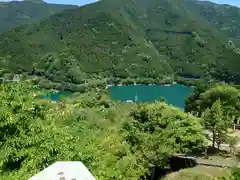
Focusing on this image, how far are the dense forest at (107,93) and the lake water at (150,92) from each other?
416 centimetres

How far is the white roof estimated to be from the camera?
3680mm

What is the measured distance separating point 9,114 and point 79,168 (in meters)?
2.13

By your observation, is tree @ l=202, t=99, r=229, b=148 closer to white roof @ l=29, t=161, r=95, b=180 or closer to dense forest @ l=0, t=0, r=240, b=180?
dense forest @ l=0, t=0, r=240, b=180

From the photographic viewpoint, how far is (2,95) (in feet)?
19.6

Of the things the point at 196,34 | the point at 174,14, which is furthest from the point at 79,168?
the point at 174,14

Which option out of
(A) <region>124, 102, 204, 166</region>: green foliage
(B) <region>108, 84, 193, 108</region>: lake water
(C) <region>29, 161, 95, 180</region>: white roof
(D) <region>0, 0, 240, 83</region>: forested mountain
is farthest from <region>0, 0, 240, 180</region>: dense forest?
(B) <region>108, 84, 193, 108</region>: lake water

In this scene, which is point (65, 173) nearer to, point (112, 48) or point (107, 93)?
point (107, 93)

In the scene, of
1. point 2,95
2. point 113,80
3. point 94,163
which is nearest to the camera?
point 94,163

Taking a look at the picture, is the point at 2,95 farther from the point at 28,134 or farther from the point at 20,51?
the point at 20,51

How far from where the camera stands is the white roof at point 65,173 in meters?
3.68

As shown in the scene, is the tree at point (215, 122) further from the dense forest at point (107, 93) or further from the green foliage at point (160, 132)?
the green foliage at point (160, 132)

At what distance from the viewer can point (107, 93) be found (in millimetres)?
54500

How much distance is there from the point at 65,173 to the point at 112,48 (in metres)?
147

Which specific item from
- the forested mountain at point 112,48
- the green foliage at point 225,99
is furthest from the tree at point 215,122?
the forested mountain at point 112,48
